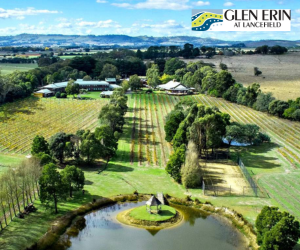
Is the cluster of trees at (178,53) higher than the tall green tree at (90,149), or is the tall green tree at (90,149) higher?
the cluster of trees at (178,53)

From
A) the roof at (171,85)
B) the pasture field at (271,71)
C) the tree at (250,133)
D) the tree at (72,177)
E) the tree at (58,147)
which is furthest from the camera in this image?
the roof at (171,85)

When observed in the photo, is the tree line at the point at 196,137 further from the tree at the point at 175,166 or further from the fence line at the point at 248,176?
the fence line at the point at 248,176

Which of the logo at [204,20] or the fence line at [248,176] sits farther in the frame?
the logo at [204,20]

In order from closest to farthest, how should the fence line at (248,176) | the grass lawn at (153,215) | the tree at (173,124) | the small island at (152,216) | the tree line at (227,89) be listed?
the small island at (152,216)
the grass lawn at (153,215)
the fence line at (248,176)
the tree at (173,124)
the tree line at (227,89)

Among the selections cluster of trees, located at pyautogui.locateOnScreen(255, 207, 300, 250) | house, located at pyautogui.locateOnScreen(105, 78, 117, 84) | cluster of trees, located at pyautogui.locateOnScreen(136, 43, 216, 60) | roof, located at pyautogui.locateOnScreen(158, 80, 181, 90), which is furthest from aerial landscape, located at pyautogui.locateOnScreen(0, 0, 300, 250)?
cluster of trees, located at pyautogui.locateOnScreen(136, 43, 216, 60)

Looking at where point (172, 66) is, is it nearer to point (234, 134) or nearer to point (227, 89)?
→ point (227, 89)

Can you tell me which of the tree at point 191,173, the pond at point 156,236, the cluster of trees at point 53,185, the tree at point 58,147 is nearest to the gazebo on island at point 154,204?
the pond at point 156,236

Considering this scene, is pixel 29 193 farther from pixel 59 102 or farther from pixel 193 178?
pixel 59 102

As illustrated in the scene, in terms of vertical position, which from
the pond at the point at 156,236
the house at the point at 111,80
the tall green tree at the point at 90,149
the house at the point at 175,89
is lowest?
the pond at the point at 156,236
